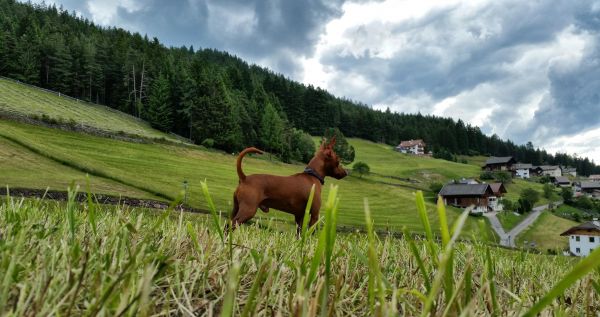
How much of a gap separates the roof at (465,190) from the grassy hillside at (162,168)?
21.6m

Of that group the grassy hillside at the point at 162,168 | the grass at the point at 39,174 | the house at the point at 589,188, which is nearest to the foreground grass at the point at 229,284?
the grass at the point at 39,174

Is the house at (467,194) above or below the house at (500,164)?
below

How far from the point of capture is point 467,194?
82.2m

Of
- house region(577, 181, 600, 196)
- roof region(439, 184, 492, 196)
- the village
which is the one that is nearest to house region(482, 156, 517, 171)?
the village

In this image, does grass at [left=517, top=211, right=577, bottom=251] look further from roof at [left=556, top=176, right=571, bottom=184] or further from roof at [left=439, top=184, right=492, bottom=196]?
roof at [left=556, top=176, right=571, bottom=184]

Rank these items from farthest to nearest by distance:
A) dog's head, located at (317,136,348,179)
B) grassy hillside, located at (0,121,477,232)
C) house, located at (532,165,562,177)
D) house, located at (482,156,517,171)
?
house, located at (532,165,562,177), house, located at (482,156,517,171), grassy hillside, located at (0,121,477,232), dog's head, located at (317,136,348,179)

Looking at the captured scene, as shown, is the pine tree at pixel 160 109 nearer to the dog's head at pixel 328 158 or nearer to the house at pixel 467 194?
the house at pixel 467 194

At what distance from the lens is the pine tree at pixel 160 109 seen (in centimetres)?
7900

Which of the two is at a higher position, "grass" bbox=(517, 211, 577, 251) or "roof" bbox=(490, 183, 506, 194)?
"roof" bbox=(490, 183, 506, 194)

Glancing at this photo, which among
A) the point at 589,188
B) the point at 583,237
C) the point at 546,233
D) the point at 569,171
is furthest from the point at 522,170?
the point at 583,237

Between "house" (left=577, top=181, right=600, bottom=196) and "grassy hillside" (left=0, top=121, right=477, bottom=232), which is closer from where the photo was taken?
"grassy hillside" (left=0, top=121, right=477, bottom=232)

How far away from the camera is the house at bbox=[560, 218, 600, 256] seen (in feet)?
181

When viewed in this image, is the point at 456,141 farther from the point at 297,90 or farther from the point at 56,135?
the point at 56,135

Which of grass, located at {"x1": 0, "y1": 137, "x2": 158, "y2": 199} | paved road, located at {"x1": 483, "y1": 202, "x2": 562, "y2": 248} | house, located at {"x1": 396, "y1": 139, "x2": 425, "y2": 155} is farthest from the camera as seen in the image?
house, located at {"x1": 396, "y1": 139, "x2": 425, "y2": 155}
